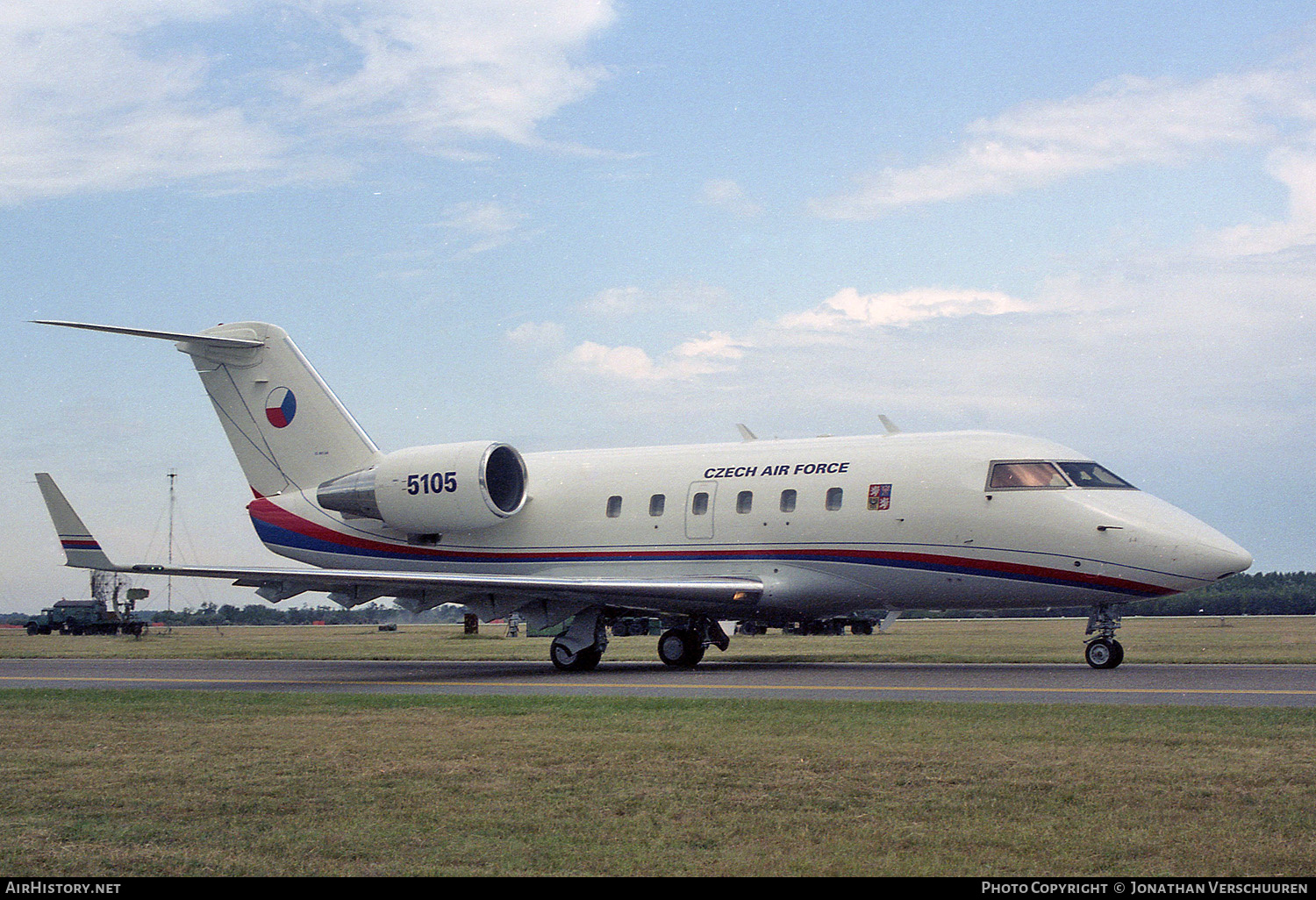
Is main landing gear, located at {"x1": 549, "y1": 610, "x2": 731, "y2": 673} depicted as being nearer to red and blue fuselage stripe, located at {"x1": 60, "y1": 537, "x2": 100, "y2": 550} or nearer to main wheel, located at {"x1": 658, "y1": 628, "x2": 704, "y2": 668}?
main wheel, located at {"x1": 658, "y1": 628, "x2": 704, "y2": 668}

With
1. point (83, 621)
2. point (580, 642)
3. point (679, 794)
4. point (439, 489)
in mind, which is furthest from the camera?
point (83, 621)

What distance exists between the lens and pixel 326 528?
2652 centimetres

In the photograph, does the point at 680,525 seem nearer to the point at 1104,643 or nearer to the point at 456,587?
the point at 456,587

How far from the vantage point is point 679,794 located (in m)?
8.29

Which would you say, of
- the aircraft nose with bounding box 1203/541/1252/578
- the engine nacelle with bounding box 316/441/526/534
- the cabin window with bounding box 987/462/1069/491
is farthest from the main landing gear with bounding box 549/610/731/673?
the aircraft nose with bounding box 1203/541/1252/578

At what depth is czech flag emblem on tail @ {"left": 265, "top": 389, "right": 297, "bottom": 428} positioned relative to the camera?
26.7 meters

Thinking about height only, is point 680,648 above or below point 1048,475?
below

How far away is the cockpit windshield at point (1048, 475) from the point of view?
66.2 feet

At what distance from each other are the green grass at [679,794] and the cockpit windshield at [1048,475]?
7489 mm

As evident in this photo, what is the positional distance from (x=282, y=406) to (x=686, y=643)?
10.4 metres

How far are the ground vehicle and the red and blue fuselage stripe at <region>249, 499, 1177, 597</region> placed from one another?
37891mm

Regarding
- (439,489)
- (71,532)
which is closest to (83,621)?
(71,532)

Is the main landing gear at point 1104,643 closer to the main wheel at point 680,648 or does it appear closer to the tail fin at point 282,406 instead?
the main wheel at point 680,648

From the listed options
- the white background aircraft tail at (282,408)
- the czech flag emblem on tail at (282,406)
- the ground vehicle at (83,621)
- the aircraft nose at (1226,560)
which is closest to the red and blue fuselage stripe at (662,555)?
the aircraft nose at (1226,560)
